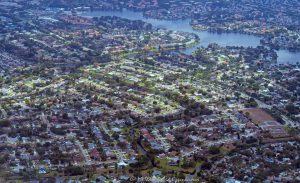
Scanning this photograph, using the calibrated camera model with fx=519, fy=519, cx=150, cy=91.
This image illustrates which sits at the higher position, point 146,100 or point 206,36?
point 206,36

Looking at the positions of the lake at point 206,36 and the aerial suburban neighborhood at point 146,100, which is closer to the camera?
the aerial suburban neighborhood at point 146,100

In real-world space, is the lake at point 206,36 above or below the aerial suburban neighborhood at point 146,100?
above

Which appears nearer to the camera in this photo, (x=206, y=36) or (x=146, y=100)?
(x=146, y=100)

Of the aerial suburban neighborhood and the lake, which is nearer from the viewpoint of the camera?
the aerial suburban neighborhood

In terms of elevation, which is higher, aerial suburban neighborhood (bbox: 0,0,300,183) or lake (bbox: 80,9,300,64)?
lake (bbox: 80,9,300,64)
